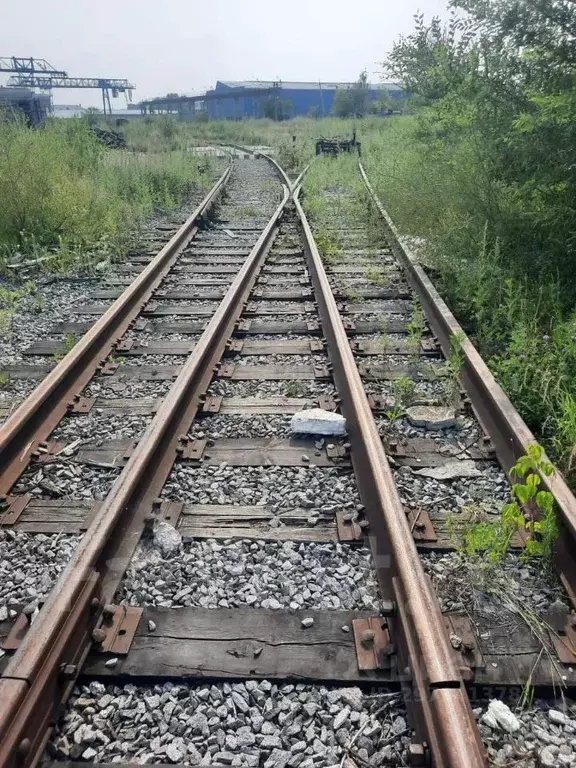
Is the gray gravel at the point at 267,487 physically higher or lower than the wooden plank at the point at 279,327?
lower

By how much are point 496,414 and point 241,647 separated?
6.99ft

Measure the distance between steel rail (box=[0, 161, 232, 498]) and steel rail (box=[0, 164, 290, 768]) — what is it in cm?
74

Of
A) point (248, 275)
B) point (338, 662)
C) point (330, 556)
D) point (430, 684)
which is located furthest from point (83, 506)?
point (248, 275)

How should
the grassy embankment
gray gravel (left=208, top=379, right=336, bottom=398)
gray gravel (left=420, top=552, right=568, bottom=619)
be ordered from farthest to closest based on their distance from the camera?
1. gray gravel (left=208, top=379, right=336, bottom=398)
2. the grassy embankment
3. gray gravel (left=420, top=552, right=568, bottom=619)

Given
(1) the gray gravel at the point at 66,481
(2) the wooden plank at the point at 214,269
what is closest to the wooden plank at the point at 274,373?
(1) the gray gravel at the point at 66,481

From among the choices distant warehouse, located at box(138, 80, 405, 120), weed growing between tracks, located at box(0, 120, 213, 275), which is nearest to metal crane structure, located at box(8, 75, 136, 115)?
distant warehouse, located at box(138, 80, 405, 120)

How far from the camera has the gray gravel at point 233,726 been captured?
1873 mm

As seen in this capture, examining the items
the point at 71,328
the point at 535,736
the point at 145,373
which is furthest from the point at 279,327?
the point at 535,736

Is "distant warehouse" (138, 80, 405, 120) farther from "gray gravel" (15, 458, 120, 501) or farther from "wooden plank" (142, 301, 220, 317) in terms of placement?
"gray gravel" (15, 458, 120, 501)

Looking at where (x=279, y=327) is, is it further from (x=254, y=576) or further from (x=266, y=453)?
(x=254, y=576)

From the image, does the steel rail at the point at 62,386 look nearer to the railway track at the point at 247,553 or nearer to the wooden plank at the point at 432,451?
the railway track at the point at 247,553

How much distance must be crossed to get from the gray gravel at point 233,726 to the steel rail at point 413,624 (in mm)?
150

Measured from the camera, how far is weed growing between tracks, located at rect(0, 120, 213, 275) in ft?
26.3

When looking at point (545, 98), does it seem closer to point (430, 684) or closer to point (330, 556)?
point (330, 556)
